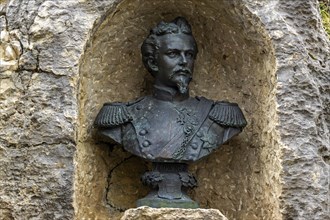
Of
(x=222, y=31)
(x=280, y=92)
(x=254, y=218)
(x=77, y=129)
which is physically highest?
(x=222, y=31)

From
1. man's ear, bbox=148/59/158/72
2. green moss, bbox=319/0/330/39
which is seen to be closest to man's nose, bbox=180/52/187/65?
man's ear, bbox=148/59/158/72

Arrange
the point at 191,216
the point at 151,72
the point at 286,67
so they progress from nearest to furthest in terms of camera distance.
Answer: the point at 191,216, the point at 286,67, the point at 151,72

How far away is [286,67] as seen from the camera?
305 centimetres

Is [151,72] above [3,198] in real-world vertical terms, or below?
above

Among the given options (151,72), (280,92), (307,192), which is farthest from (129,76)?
(307,192)

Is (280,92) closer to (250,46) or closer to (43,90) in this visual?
(250,46)

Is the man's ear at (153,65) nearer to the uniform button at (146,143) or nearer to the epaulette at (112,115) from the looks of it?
the epaulette at (112,115)

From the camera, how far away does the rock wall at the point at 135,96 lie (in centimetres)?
292

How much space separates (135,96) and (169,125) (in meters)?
0.29

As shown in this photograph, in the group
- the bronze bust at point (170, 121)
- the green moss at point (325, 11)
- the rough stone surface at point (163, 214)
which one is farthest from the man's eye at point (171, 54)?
the green moss at point (325, 11)

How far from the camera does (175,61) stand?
320cm

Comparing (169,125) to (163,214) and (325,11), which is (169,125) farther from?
(325,11)

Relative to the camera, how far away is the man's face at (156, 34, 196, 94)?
3184 mm

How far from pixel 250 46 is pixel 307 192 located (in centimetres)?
62
